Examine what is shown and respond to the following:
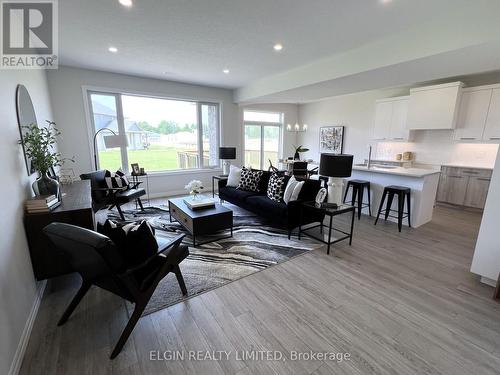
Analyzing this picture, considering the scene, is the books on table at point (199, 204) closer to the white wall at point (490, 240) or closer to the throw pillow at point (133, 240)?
the throw pillow at point (133, 240)

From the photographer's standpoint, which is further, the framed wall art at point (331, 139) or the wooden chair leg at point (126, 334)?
the framed wall art at point (331, 139)

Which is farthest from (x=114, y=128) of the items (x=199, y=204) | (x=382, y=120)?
(x=382, y=120)

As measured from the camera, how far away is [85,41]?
3.27 meters

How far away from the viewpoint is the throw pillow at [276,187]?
12.4 feet

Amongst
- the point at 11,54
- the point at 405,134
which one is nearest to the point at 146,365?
the point at 11,54

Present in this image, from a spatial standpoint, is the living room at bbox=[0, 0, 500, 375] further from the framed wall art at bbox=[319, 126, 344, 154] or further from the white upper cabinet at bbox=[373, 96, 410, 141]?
the framed wall art at bbox=[319, 126, 344, 154]

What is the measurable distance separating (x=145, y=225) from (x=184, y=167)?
4.69 meters

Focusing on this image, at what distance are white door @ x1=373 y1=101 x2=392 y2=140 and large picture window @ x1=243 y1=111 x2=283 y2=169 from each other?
3.28 m

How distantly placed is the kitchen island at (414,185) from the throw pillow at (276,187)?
5.93 feet

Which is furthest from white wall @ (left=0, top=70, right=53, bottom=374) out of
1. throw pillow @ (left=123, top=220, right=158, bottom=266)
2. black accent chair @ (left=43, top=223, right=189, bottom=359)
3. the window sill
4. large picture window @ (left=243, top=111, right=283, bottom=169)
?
large picture window @ (left=243, top=111, right=283, bottom=169)

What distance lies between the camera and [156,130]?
5703 millimetres

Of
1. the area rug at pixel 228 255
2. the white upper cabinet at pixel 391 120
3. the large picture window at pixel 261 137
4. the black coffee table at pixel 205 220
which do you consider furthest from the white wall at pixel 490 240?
the large picture window at pixel 261 137

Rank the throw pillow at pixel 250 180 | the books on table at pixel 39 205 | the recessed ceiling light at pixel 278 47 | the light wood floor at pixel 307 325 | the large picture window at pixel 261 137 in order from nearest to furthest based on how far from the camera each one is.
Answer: the light wood floor at pixel 307 325
the books on table at pixel 39 205
the recessed ceiling light at pixel 278 47
the throw pillow at pixel 250 180
the large picture window at pixel 261 137

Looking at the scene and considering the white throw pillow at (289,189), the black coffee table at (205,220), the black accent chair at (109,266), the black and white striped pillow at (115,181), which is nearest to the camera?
the black accent chair at (109,266)
